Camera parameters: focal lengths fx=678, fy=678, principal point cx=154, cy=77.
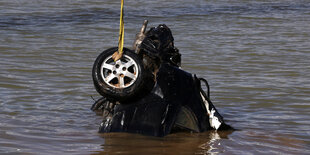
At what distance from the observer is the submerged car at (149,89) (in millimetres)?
5934

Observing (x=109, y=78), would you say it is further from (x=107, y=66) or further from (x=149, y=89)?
(x=149, y=89)

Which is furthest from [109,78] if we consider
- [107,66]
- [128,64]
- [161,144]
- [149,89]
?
[161,144]

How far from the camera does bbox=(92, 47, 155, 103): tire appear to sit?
19.3 ft

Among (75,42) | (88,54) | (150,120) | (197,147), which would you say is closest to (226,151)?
(197,147)

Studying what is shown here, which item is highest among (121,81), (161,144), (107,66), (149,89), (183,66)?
(107,66)

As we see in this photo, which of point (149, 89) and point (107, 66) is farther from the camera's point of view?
point (149, 89)

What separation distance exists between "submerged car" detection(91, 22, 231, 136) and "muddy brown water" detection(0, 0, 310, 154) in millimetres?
169

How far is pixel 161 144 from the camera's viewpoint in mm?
6301

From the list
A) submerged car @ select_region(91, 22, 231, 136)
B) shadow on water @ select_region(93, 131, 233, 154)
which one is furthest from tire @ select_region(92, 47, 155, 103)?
shadow on water @ select_region(93, 131, 233, 154)

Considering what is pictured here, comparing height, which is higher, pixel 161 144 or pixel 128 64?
pixel 128 64

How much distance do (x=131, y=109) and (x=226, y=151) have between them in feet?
3.18

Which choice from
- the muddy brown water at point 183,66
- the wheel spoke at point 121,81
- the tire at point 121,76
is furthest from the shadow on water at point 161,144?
the wheel spoke at point 121,81

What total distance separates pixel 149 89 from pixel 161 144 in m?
0.53

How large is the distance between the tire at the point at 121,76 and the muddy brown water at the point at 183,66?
1.83ft
